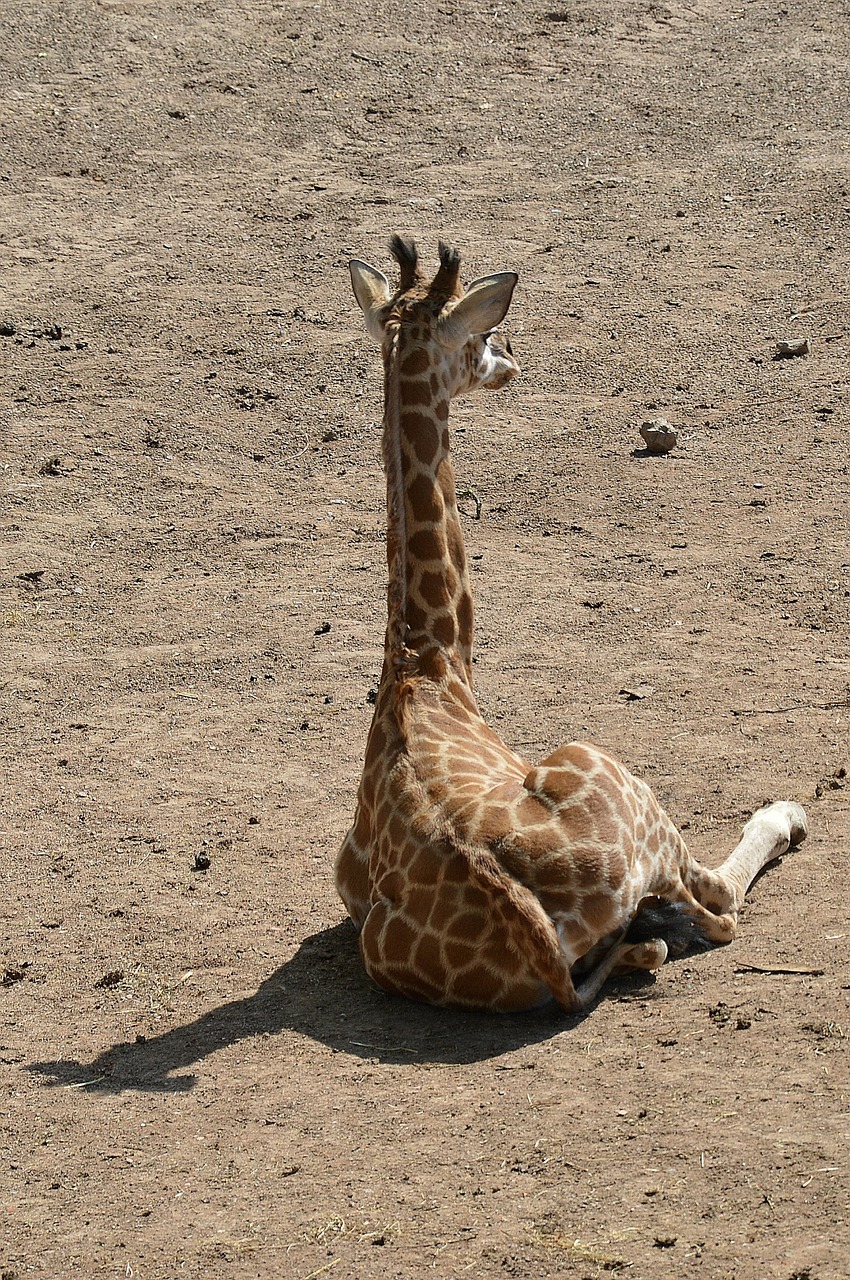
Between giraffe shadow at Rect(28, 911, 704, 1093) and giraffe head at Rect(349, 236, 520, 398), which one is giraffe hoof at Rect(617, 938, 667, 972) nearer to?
giraffe shadow at Rect(28, 911, 704, 1093)

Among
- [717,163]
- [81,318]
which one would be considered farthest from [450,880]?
[717,163]

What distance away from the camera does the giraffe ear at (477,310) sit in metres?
6.64

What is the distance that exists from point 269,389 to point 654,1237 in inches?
→ 349

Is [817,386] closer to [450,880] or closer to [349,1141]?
[450,880]

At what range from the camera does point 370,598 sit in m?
9.74

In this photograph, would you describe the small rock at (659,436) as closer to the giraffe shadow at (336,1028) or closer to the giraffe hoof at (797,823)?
the giraffe hoof at (797,823)

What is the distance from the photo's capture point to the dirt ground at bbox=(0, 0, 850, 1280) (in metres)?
4.73

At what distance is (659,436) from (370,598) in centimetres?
247

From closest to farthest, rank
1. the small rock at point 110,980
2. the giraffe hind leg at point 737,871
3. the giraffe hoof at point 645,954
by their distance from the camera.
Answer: the giraffe hoof at point 645,954 < the giraffe hind leg at point 737,871 < the small rock at point 110,980

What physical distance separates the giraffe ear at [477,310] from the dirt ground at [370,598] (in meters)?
2.12

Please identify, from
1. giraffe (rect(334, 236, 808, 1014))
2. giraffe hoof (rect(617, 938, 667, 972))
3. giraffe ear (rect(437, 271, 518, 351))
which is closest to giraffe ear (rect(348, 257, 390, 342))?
giraffe (rect(334, 236, 808, 1014))

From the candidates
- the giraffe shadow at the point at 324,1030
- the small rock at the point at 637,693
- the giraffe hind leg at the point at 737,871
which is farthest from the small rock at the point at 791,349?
the giraffe shadow at the point at 324,1030

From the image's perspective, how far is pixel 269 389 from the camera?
12.2m

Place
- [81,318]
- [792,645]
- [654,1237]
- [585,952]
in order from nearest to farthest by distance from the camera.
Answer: [654,1237] < [585,952] < [792,645] < [81,318]
